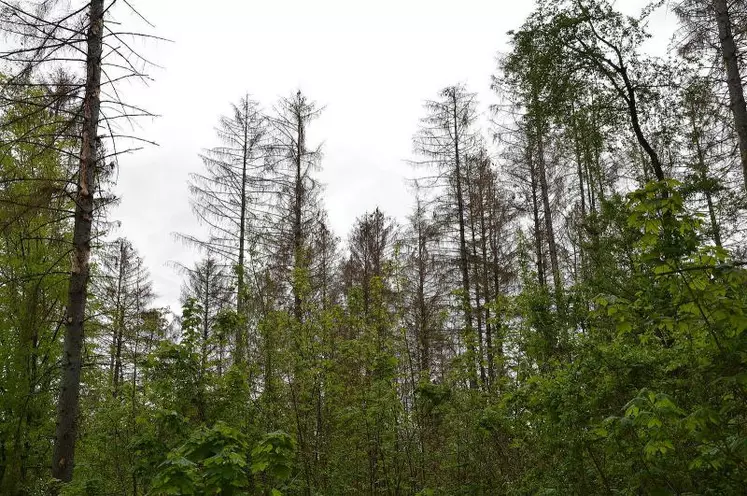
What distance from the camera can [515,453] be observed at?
23.3ft

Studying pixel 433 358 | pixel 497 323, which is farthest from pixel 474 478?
pixel 433 358

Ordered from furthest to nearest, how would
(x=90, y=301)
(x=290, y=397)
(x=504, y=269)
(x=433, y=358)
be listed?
(x=433, y=358)
(x=504, y=269)
(x=90, y=301)
(x=290, y=397)

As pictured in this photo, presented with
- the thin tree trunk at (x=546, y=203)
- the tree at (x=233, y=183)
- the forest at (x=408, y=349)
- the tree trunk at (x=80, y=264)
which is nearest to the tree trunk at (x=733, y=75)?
the forest at (x=408, y=349)

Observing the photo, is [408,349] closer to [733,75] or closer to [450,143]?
[733,75]

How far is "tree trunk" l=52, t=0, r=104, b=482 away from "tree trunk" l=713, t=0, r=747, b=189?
392 inches

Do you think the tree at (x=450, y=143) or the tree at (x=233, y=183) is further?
the tree at (x=450, y=143)

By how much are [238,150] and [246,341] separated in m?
10.4

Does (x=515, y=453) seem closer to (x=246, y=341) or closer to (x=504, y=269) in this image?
(x=246, y=341)

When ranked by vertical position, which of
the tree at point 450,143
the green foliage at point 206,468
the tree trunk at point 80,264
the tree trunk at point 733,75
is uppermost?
the tree at point 450,143

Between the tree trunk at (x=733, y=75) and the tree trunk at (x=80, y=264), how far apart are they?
995 centimetres

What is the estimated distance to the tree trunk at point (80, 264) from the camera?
5.55 m

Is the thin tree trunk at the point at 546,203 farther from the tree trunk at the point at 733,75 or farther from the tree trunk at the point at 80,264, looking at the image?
the tree trunk at the point at 80,264

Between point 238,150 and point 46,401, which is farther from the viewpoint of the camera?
point 238,150

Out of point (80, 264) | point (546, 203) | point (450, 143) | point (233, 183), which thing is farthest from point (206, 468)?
point (450, 143)
